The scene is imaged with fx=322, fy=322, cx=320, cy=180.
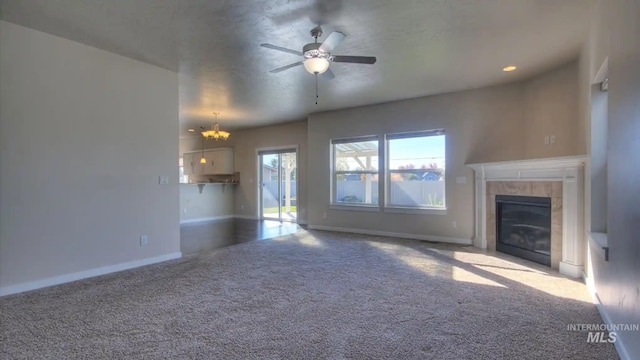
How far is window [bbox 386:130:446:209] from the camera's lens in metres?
6.02

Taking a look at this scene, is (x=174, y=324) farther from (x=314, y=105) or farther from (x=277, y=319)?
(x=314, y=105)

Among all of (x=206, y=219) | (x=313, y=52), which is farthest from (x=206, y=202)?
(x=313, y=52)

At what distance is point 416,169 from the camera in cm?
628

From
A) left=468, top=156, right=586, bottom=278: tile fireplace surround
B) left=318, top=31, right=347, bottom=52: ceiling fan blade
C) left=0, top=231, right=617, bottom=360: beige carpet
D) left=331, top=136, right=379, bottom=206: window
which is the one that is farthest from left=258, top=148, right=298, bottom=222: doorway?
left=318, top=31, right=347, bottom=52: ceiling fan blade

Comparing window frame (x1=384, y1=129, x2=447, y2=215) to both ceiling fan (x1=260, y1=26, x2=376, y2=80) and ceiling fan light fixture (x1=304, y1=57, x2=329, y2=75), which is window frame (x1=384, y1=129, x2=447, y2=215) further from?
ceiling fan light fixture (x1=304, y1=57, x2=329, y2=75)

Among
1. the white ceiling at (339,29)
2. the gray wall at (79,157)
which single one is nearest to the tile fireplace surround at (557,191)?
the white ceiling at (339,29)

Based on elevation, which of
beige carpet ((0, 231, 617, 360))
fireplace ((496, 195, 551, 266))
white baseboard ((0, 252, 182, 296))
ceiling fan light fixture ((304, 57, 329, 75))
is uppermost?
ceiling fan light fixture ((304, 57, 329, 75))

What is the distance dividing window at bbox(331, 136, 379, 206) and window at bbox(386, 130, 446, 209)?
36 cm

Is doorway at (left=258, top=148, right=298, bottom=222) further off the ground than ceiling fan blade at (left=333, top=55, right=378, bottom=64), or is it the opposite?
ceiling fan blade at (left=333, top=55, right=378, bottom=64)

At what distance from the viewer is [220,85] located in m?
5.28

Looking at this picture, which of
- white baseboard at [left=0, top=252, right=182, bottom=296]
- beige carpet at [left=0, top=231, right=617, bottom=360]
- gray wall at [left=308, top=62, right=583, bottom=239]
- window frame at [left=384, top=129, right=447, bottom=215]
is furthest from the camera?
window frame at [left=384, top=129, right=447, bottom=215]

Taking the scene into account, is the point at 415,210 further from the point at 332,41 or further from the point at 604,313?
the point at 332,41

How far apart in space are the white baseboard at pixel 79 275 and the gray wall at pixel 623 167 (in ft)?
15.8

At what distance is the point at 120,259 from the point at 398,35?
4.29m
